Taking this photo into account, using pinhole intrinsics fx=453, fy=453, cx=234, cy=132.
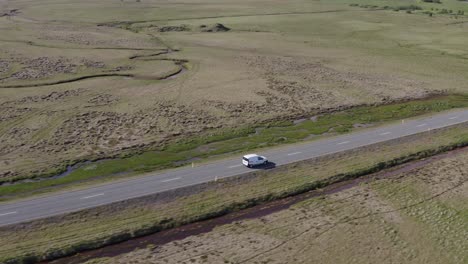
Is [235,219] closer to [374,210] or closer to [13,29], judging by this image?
[374,210]

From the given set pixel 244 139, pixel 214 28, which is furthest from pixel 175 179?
pixel 214 28

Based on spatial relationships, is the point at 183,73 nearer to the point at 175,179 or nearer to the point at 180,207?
the point at 175,179

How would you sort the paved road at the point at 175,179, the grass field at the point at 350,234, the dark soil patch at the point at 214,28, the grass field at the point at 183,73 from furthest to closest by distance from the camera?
the dark soil patch at the point at 214,28 → the grass field at the point at 183,73 → the paved road at the point at 175,179 → the grass field at the point at 350,234

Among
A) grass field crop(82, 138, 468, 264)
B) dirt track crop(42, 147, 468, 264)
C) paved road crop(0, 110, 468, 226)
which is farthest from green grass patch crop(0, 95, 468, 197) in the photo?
grass field crop(82, 138, 468, 264)

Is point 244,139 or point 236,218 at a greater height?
point 244,139

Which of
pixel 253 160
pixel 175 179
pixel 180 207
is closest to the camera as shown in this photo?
pixel 180 207

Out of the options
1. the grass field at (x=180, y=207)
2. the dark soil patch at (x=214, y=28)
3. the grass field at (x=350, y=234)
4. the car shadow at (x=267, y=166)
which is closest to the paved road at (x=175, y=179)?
the car shadow at (x=267, y=166)

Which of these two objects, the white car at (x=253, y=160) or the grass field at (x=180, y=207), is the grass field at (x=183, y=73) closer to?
the grass field at (x=180, y=207)

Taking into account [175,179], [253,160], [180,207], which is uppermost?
[253,160]
